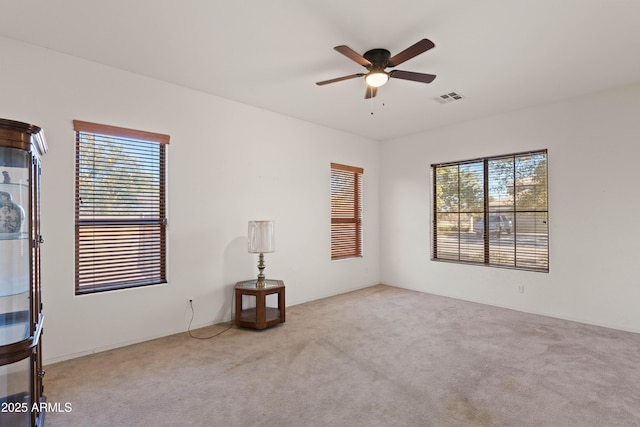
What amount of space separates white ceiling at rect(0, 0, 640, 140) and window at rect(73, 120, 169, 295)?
2.57 feet

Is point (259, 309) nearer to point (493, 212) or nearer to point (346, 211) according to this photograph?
point (346, 211)

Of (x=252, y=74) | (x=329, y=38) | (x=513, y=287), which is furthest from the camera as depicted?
(x=513, y=287)

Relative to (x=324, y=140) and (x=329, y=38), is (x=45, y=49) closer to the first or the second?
(x=329, y=38)

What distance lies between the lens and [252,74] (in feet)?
11.6

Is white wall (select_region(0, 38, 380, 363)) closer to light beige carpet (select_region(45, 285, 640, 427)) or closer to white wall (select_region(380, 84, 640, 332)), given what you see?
light beige carpet (select_region(45, 285, 640, 427))

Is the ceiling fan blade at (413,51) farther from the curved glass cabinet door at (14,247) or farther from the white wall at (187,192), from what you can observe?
the curved glass cabinet door at (14,247)

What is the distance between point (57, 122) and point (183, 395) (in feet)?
8.89

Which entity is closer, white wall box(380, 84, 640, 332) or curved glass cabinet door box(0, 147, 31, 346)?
curved glass cabinet door box(0, 147, 31, 346)

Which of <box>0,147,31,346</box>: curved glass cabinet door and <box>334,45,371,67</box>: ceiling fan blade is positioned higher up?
<box>334,45,371,67</box>: ceiling fan blade

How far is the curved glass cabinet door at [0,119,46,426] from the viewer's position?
5.98ft

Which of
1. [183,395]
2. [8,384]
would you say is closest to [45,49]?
[8,384]

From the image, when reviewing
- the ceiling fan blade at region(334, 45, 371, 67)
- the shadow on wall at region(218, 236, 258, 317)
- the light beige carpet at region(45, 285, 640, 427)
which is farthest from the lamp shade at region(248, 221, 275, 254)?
the ceiling fan blade at region(334, 45, 371, 67)

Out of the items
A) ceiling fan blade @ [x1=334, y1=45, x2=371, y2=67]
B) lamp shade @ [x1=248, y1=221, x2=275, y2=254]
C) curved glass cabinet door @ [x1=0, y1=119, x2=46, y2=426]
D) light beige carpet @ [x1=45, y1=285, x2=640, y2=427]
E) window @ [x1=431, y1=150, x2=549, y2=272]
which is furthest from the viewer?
window @ [x1=431, y1=150, x2=549, y2=272]

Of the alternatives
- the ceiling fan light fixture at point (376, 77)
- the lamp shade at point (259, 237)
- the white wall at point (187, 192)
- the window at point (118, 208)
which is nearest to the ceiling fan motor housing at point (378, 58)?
the ceiling fan light fixture at point (376, 77)
